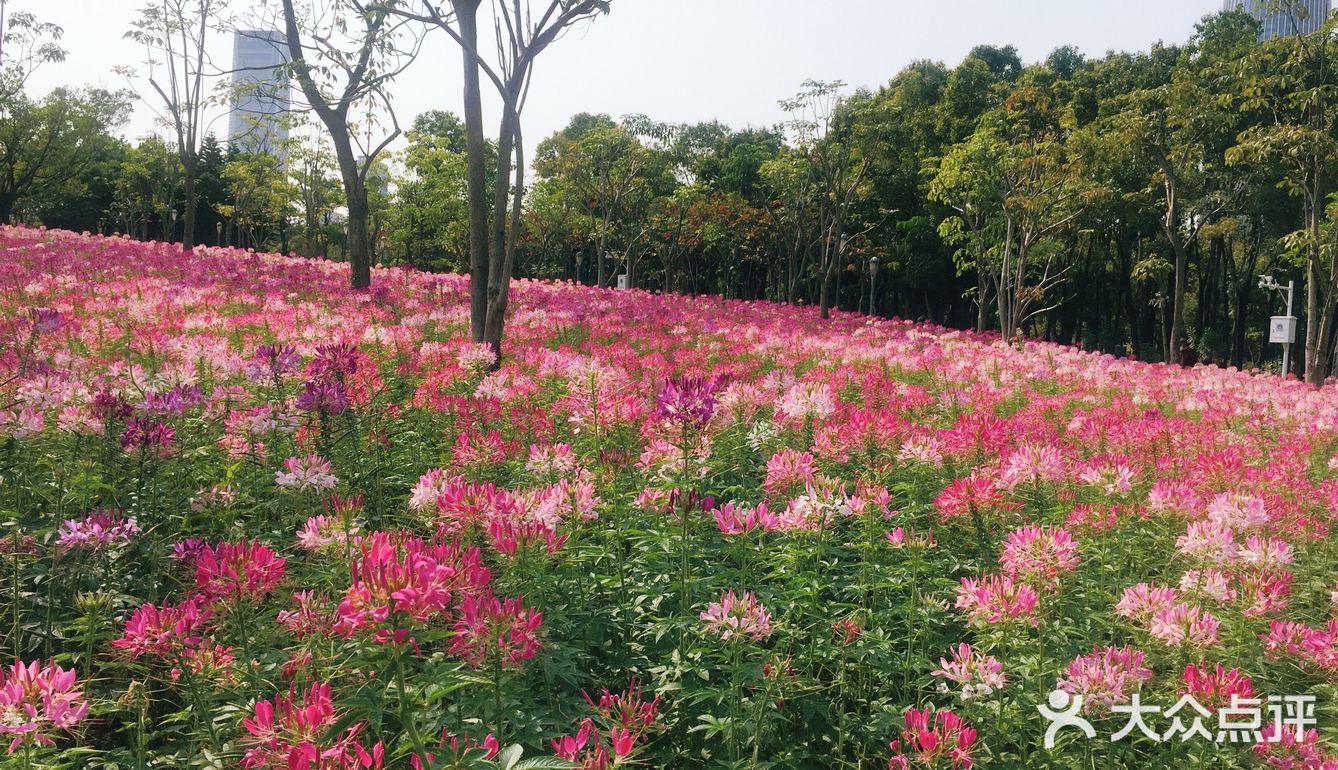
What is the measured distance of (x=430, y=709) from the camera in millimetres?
2711

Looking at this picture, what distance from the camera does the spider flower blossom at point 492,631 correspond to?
6.69 ft

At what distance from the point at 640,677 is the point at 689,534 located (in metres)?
0.73

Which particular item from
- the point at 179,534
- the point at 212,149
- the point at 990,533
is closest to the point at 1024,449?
the point at 990,533

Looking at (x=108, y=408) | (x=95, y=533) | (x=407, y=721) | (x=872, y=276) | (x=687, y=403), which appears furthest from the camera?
(x=872, y=276)

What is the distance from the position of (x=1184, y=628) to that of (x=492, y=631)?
2.50 m

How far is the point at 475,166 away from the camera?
33.6 ft

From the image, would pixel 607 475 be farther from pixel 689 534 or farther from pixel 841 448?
pixel 841 448

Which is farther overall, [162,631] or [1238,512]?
[1238,512]

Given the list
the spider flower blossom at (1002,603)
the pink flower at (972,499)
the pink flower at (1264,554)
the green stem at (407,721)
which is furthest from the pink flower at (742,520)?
the pink flower at (1264,554)

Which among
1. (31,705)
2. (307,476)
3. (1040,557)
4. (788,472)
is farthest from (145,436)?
(1040,557)

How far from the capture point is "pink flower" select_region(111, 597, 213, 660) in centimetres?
224

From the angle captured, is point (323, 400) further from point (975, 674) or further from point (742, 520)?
point (975, 674)

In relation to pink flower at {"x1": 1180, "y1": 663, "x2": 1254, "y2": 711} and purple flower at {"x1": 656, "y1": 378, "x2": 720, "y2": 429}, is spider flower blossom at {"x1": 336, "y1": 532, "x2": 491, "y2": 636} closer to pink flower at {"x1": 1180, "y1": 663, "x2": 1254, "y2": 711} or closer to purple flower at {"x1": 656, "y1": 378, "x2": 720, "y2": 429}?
purple flower at {"x1": 656, "y1": 378, "x2": 720, "y2": 429}

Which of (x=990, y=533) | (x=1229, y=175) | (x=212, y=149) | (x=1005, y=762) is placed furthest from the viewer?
(x=212, y=149)
